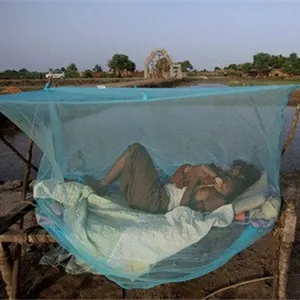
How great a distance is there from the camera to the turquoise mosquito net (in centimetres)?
236

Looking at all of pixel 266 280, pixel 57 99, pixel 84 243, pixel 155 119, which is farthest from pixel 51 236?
pixel 266 280

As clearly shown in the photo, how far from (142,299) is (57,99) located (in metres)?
1.66

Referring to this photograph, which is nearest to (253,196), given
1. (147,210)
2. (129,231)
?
(147,210)

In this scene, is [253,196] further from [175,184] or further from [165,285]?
[165,285]

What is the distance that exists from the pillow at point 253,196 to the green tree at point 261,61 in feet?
140

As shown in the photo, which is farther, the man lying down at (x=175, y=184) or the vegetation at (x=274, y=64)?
the vegetation at (x=274, y=64)

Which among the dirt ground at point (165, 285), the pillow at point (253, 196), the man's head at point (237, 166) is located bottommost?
the dirt ground at point (165, 285)

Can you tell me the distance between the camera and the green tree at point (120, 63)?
46.6 m

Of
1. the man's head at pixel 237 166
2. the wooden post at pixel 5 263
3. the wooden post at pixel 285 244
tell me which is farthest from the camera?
the man's head at pixel 237 166

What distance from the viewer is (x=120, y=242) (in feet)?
7.73

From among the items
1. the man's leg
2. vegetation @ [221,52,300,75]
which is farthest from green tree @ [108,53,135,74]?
the man's leg

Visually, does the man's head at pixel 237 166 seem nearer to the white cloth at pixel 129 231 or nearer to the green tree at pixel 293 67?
the white cloth at pixel 129 231

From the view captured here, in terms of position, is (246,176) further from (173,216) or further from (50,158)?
(50,158)

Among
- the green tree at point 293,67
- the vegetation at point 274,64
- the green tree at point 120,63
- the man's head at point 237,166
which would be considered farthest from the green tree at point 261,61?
the man's head at point 237,166
